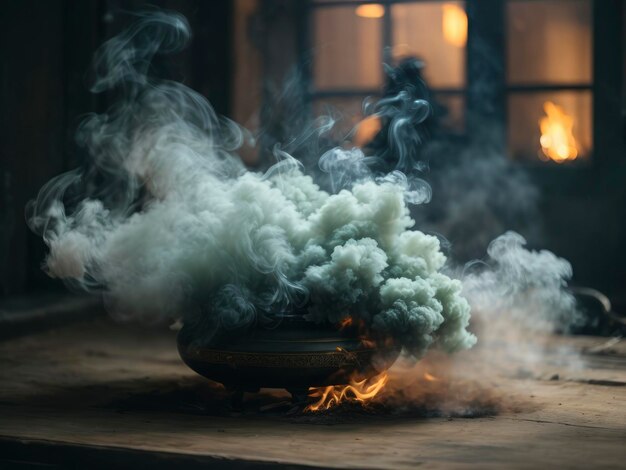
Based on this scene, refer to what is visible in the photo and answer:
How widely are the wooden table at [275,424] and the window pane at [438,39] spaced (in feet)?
11.9

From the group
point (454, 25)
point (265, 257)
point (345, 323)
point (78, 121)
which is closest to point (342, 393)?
point (345, 323)

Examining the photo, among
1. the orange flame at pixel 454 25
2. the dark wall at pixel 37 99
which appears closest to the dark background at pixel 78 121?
the dark wall at pixel 37 99

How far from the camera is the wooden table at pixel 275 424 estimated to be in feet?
14.5

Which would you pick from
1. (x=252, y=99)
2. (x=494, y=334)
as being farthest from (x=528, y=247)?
(x=252, y=99)

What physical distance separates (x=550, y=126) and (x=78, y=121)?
4.51 meters

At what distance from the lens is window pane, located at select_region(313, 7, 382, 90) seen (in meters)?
9.88

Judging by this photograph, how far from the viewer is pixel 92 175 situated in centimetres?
912

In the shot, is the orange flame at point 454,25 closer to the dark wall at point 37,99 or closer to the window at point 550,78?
the window at point 550,78

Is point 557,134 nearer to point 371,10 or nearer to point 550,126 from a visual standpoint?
point 550,126

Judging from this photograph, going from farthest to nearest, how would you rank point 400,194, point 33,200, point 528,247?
point 528,247 → point 33,200 → point 400,194

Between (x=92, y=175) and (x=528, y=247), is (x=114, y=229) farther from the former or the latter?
(x=528, y=247)

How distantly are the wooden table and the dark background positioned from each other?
6.66 ft

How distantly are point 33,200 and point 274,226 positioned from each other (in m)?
3.95

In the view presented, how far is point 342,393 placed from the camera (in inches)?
220
